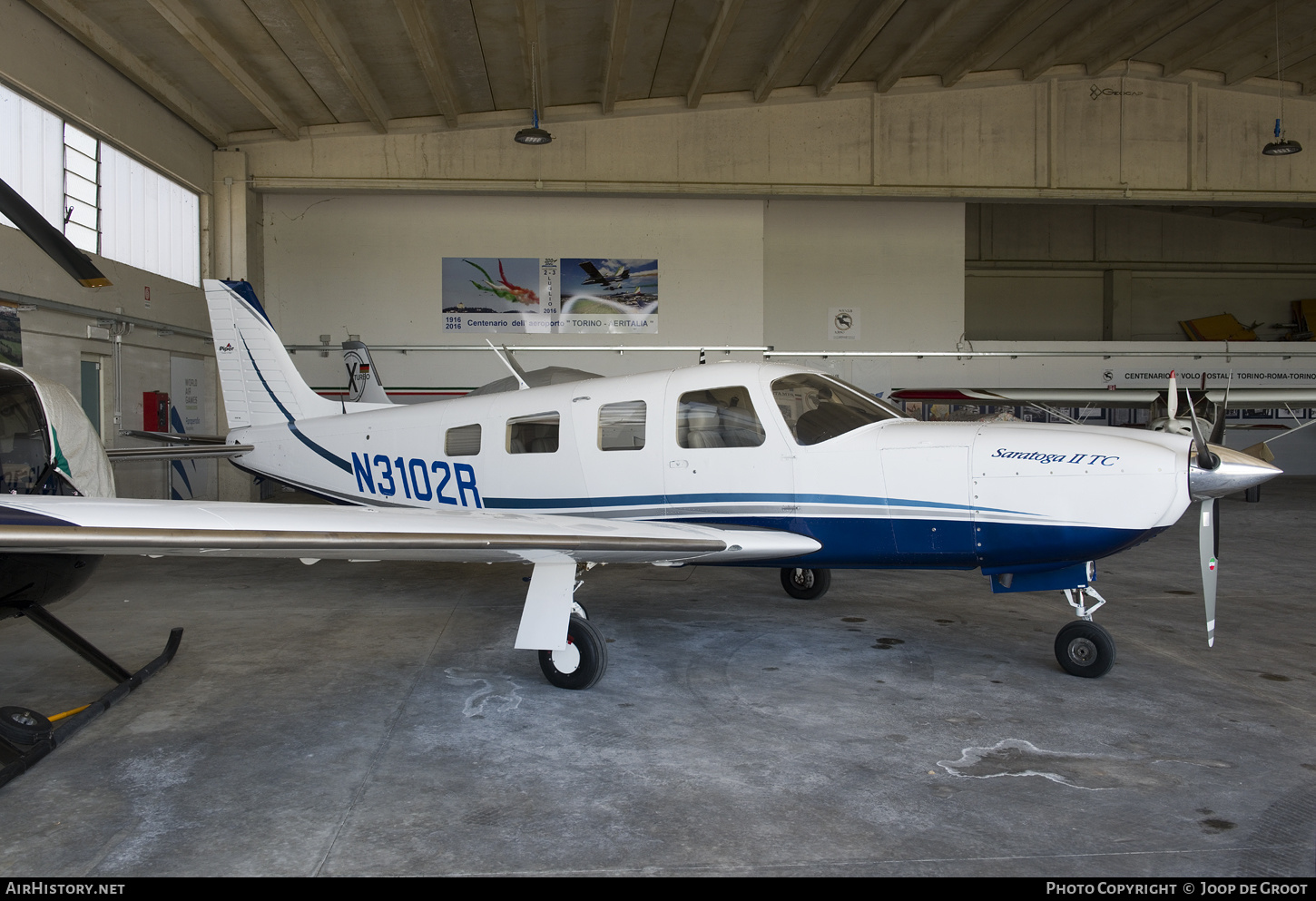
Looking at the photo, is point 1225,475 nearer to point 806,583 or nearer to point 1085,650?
point 1085,650

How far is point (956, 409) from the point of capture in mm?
22047

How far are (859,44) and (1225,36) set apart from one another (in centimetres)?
669

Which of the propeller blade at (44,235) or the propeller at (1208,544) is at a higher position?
the propeller blade at (44,235)

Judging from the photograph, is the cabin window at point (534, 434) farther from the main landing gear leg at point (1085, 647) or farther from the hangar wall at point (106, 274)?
the hangar wall at point (106, 274)

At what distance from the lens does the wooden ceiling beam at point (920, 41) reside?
12445mm

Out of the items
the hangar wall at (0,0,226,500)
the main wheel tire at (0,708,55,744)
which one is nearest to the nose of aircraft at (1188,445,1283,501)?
the main wheel tire at (0,708,55,744)

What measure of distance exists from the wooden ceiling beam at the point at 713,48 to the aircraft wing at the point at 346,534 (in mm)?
9069

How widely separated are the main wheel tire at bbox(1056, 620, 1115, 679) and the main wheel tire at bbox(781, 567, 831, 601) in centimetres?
261

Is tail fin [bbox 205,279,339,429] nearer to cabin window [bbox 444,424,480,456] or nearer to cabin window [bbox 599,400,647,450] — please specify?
cabin window [bbox 444,424,480,456]

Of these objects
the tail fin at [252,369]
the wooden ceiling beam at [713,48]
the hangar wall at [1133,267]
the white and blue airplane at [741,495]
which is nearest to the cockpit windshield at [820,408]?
the white and blue airplane at [741,495]

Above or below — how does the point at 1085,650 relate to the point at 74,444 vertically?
below

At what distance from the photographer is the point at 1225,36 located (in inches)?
584

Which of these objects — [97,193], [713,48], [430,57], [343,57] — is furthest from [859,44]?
[97,193]

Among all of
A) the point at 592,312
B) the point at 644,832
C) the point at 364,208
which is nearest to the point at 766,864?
the point at 644,832
